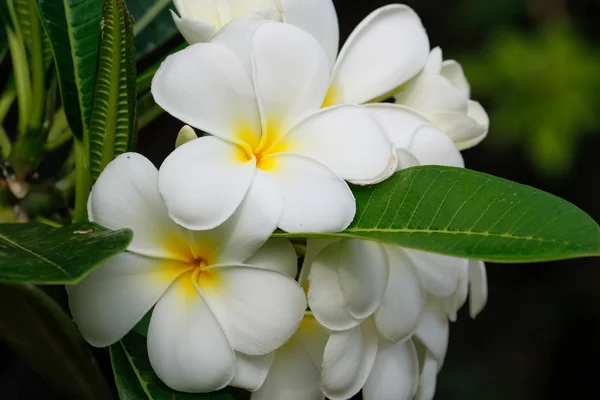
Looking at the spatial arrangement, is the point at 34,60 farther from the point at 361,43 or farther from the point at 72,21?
the point at 361,43

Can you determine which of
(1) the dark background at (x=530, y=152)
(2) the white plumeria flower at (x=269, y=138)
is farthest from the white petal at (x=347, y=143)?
(1) the dark background at (x=530, y=152)

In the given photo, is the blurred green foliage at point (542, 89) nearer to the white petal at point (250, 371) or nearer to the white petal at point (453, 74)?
the white petal at point (453, 74)

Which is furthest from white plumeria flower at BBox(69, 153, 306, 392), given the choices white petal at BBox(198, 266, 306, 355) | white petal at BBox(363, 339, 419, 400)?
white petal at BBox(363, 339, 419, 400)

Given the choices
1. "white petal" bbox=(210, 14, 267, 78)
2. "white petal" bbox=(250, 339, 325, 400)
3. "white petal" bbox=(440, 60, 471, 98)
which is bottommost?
"white petal" bbox=(250, 339, 325, 400)

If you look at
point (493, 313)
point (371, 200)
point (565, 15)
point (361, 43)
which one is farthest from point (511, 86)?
point (371, 200)

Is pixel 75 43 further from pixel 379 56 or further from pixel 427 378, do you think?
pixel 427 378

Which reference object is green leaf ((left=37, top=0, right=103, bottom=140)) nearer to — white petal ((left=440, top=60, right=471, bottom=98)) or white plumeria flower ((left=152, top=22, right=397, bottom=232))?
white plumeria flower ((left=152, top=22, right=397, bottom=232))
